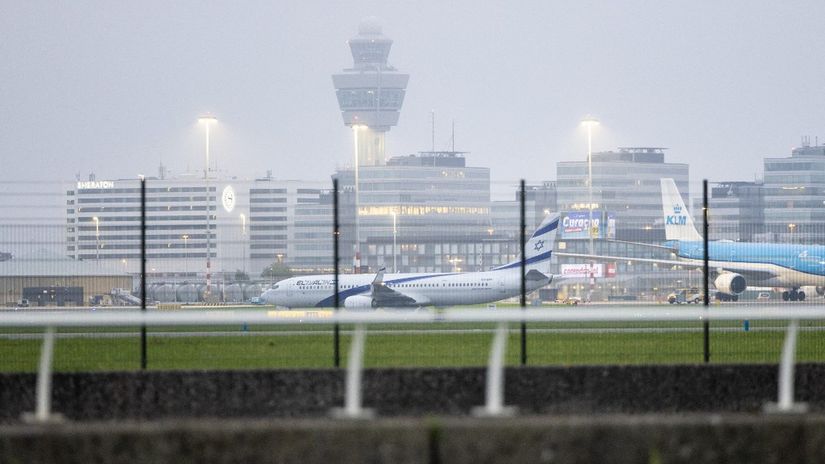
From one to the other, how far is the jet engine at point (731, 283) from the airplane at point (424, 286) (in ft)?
15.2

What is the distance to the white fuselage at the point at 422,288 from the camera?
125 feet

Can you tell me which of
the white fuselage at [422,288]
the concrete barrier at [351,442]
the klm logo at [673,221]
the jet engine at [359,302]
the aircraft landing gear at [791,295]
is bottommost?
the jet engine at [359,302]

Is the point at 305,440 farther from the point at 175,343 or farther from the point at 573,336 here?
the point at 573,336

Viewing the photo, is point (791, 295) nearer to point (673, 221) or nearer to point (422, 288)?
point (673, 221)

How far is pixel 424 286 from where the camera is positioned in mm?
46750

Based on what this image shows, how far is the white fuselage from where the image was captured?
38.2 m

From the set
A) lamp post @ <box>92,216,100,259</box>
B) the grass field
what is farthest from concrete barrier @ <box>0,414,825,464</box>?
lamp post @ <box>92,216,100,259</box>

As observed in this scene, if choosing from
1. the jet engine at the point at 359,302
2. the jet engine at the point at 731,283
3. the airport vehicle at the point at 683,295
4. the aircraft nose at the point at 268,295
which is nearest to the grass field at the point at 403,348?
the airport vehicle at the point at 683,295

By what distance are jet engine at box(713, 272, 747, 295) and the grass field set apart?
6.99 metres

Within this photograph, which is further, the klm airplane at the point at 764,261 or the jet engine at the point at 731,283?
the jet engine at the point at 731,283

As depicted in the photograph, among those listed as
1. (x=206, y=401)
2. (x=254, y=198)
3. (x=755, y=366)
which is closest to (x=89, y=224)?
(x=254, y=198)

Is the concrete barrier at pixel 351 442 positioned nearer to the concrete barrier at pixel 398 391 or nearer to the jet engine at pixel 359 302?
the concrete barrier at pixel 398 391

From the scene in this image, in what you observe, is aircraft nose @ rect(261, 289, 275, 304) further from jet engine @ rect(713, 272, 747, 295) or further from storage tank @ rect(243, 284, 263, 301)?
jet engine @ rect(713, 272, 747, 295)

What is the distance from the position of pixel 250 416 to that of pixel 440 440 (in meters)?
4.32
